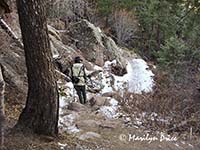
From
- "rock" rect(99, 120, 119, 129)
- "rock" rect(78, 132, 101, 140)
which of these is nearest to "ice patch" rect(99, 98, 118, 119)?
"rock" rect(99, 120, 119, 129)

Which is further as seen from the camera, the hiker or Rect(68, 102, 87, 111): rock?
the hiker

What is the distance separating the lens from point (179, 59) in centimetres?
1866

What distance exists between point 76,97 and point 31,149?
20.0 ft

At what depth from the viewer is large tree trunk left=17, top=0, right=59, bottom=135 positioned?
6.19 metres

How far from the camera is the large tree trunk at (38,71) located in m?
6.19

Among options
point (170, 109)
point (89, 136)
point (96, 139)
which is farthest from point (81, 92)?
point (96, 139)

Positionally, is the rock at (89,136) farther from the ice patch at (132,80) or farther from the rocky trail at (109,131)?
the ice patch at (132,80)

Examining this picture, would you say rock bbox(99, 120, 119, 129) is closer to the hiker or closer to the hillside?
the hillside

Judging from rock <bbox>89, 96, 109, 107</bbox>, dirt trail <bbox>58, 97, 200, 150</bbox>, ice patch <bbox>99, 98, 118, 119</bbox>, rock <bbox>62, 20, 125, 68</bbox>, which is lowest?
dirt trail <bbox>58, 97, 200, 150</bbox>

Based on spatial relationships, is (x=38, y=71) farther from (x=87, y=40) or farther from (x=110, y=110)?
(x=87, y=40)

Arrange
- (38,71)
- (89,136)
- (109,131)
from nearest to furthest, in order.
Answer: (38,71), (89,136), (109,131)

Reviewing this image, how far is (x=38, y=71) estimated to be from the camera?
20.9ft

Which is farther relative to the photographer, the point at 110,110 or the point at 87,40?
the point at 87,40

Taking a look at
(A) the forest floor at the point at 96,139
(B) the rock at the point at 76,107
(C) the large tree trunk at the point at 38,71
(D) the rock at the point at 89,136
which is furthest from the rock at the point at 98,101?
(C) the large tree trunk at the point at 38,71
